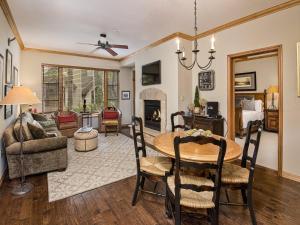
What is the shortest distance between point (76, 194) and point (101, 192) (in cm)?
33

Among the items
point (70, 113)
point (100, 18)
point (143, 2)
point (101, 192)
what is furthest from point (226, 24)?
point (70, 113)

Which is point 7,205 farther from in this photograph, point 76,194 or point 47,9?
point 47,9

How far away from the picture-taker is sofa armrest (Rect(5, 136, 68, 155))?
2.71m

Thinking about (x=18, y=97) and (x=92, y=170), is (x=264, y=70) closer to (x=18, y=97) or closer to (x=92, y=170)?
(x=92, y=170)

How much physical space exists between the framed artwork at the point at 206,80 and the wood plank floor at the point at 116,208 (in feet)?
7.47

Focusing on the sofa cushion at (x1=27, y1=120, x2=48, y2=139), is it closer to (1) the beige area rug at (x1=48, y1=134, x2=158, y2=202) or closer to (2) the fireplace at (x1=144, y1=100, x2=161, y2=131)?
(1) the beige area rug at (x1=48, y1=134, x2=158, y2=202)

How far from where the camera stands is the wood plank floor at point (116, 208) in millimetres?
1891

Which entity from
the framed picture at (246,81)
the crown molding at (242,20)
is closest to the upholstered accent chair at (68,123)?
the crown molding at (242,20)

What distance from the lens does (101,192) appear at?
246 cm

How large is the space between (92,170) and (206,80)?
10.3 feet

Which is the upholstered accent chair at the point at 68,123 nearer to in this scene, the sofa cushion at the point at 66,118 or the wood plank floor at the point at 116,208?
the sofa cushion at the point at 66,118

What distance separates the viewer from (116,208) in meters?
2.11

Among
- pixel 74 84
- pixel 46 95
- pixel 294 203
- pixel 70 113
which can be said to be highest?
pixel 74 84

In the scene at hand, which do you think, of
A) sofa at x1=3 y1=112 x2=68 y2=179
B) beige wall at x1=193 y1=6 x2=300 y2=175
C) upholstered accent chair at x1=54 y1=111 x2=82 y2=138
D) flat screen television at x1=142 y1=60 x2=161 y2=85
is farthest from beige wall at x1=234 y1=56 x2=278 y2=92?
sofa at x1=3 y1=112 x2=68 y2=179
